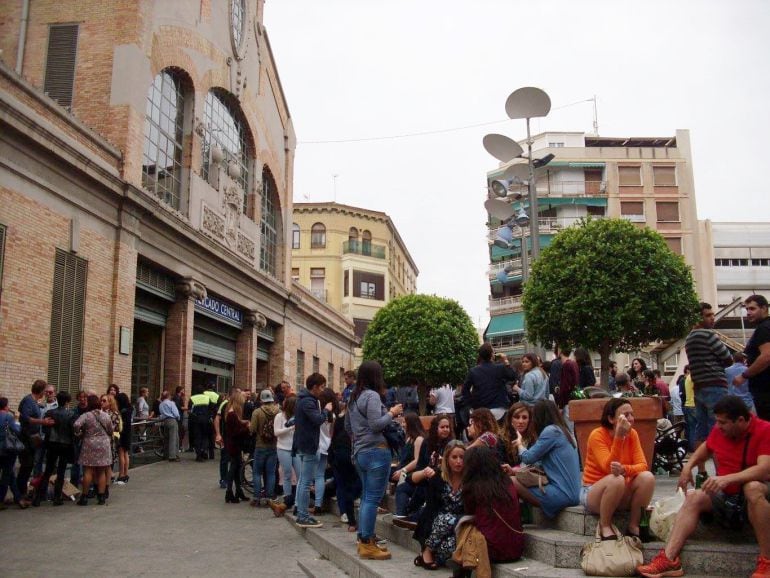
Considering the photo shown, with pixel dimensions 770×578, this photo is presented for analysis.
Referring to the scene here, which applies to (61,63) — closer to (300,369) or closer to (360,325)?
(300,369)

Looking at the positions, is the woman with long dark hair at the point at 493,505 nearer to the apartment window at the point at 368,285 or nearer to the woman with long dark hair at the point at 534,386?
the woman with long dark hair at the point at 534,386

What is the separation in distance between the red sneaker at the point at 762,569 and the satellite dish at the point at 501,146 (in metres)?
10.4

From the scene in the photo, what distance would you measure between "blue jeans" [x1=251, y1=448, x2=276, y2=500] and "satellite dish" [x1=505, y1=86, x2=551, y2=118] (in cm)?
734

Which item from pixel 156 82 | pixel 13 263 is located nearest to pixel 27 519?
pixel 13 263

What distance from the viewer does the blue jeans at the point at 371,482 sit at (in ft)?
23.0

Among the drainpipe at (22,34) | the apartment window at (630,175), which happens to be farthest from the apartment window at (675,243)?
the drainpipe at (22,34)

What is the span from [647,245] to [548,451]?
14165 millimetres

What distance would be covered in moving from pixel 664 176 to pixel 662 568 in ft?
156

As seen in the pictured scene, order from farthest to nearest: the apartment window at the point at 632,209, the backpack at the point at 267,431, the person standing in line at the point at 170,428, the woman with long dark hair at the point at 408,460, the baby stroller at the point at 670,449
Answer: the apartment window at the point at 632,209 < the person standing in line at the point at 170,428 < the backpack at the point at 267,431 < the baby stroller at the point at 670,449 < the woman with long dark hair at the point at 408,460

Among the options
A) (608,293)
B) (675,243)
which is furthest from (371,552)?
(675,243)

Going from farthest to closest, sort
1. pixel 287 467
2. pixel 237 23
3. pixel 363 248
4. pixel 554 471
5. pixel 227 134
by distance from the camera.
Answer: pixel 363 248
pixel 237 23
pixel 227 134
pixel 287 467
pixel 554 471

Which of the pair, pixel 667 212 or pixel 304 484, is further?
pixel 667 212

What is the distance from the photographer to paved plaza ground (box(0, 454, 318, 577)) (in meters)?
7.43

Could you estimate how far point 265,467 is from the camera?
1164 cm
